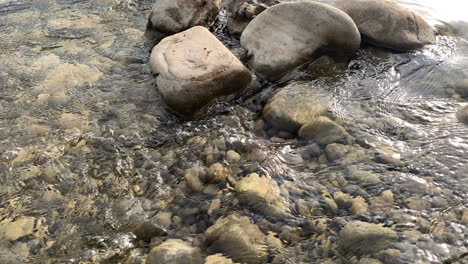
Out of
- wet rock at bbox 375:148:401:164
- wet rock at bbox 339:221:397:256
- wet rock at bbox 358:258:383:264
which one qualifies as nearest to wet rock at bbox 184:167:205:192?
wet rock at bbox 339:221:397:256

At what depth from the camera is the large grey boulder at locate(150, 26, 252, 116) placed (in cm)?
385

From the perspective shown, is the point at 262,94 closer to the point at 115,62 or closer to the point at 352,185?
the point at 352,185

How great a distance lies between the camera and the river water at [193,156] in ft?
8.86

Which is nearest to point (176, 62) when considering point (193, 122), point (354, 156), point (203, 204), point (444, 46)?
point (193, 122)

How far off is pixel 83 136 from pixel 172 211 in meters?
1.27

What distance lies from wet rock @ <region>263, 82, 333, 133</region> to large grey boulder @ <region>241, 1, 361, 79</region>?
0.47m

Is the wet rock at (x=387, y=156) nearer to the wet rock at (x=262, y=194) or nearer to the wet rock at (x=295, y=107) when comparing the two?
the wet rock at (x=295, y=107)

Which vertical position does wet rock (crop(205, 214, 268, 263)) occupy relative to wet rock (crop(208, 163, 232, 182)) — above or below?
above

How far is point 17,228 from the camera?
9.05 feet

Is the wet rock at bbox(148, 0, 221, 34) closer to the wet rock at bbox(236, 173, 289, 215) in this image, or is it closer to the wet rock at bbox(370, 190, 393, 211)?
the wet rock at bbox(236, 173, 289, 215)

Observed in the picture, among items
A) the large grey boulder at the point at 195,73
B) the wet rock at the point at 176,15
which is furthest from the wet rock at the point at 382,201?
the wet rock at the point at 176,15

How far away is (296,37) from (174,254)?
9.88ft

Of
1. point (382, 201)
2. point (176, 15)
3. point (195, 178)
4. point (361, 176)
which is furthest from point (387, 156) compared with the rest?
point (176, 15)

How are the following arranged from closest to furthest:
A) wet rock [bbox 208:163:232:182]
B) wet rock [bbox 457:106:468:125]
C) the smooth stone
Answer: the smooth stone
wet rock [bbox 208:163:232:182]
wet rock [bbox 457:106:468:125]
